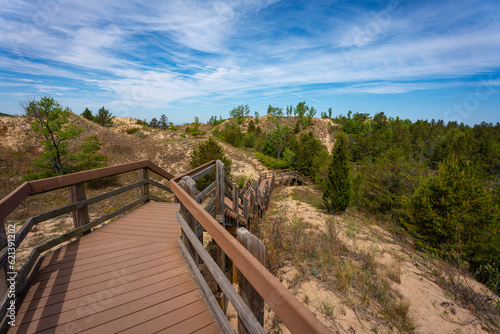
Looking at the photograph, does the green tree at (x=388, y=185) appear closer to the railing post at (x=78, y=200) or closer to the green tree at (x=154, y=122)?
the railing post at (x=78, y=200)

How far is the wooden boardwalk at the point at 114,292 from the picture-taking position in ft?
6.53

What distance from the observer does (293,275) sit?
4.08 meters

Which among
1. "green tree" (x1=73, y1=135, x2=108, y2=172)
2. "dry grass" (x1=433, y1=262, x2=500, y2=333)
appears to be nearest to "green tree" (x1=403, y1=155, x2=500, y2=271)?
"dry grass" (x1=433, y1=262, x2=500, y2=333)

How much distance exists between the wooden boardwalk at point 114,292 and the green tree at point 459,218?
30.7 ft

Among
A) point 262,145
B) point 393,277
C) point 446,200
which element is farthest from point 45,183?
point 262,145

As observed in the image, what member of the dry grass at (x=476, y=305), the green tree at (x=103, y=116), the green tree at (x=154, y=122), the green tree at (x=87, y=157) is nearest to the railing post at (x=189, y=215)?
the dry grass at (x=476, y=305)

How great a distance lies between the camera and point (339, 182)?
13258mm

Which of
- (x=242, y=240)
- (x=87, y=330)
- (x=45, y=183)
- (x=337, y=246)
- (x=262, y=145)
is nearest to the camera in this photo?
(x=242, y=240)

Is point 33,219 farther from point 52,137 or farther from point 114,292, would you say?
point 52,137

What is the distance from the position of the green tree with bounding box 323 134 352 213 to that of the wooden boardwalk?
11648 mm

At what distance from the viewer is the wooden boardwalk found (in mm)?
1991

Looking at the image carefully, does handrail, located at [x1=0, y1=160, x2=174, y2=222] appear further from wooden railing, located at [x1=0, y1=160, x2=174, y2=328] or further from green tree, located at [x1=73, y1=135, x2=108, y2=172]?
green tree, located at [x1=73, y1=135, x2=108, y2=172]

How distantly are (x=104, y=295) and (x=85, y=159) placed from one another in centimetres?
1815

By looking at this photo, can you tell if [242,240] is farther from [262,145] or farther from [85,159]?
[262,145]
